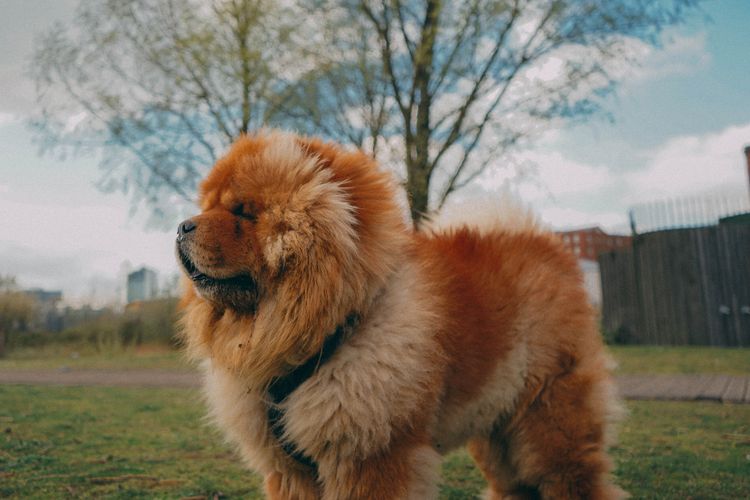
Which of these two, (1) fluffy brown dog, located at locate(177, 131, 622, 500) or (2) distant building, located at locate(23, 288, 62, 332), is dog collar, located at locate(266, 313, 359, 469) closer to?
(1) fluffy brown dog, located at locate(177, 131, 622, 500)

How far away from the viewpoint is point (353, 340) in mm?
2367

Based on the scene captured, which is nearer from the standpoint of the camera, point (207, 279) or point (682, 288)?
point (207, 279)

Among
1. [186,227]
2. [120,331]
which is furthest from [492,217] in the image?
[120,331]

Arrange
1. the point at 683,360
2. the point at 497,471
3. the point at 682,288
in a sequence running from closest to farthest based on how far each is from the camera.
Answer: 1. the point at 497,471
2. the point at 683,360
3. the point at 682,288

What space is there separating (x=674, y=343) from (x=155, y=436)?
433 inches

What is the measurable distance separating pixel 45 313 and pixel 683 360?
19.0 meters

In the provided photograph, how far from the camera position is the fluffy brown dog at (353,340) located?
226 centimetres

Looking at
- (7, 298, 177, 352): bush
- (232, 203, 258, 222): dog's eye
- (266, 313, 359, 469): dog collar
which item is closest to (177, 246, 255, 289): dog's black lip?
(232, 203, 258, 222): dog's eye

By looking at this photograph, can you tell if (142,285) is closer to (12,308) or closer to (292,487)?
(12,308)

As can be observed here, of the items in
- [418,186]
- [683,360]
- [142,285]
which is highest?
[418,186]

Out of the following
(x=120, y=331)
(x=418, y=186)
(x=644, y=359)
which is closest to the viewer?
(x=644, y=359)

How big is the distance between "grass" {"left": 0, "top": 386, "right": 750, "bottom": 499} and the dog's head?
1.72 metres

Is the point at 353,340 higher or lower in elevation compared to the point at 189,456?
higher

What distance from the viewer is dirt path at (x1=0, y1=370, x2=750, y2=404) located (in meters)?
6.68
